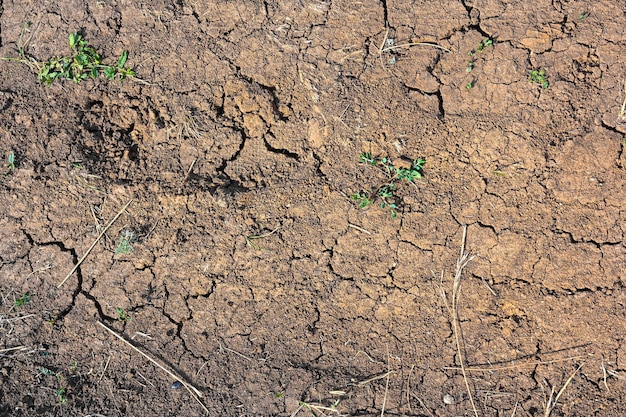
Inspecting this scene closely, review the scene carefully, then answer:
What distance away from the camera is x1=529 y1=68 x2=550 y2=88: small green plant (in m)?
3.28

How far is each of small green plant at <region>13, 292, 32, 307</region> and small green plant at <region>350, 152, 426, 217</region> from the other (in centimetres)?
205

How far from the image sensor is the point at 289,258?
128 inches

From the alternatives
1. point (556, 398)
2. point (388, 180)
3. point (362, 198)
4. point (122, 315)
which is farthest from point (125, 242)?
point (556, 398)

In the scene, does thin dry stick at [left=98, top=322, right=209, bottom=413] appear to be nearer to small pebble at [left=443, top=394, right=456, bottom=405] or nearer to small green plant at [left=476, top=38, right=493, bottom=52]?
small pebble at [left=443, top=394, right=456, bottom=405]

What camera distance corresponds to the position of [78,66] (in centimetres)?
345

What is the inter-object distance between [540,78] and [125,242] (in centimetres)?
269

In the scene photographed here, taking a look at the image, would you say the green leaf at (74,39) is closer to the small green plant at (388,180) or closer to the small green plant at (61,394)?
the small green plant at (388,180)

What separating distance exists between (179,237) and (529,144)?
2158 mm

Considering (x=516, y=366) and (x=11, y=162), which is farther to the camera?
(x=11, y=162)

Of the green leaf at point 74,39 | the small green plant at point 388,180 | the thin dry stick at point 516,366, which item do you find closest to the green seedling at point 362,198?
the small green plant at point 388,180

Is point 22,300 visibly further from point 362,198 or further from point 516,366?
point 516,366

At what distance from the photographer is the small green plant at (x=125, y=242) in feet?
10.8

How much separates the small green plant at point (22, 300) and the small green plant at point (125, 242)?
1.99ft

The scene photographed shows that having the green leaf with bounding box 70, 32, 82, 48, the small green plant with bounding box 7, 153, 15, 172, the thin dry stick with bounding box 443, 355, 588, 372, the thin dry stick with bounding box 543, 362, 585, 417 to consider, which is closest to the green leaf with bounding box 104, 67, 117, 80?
the green leaf with bounding box 70, 32, 82, 48
